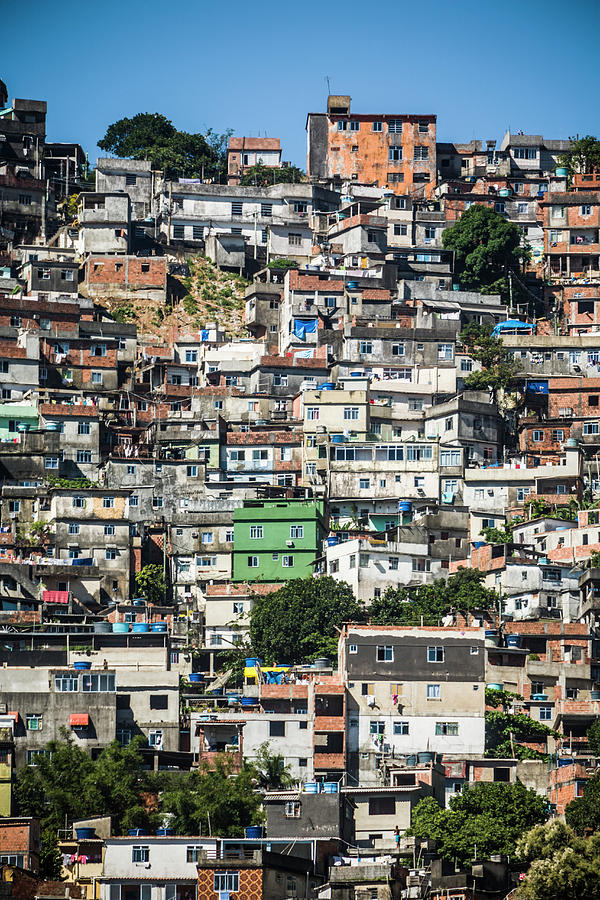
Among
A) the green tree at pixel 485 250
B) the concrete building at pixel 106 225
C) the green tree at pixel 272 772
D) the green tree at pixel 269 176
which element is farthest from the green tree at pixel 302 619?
the green tree at pixel 269 176

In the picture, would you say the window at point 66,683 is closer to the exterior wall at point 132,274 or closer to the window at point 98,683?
the window at point 98,683

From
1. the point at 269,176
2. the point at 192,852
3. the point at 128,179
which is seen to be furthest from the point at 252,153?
the point at 192,852

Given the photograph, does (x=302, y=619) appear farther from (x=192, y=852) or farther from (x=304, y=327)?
(x=304, y=327)

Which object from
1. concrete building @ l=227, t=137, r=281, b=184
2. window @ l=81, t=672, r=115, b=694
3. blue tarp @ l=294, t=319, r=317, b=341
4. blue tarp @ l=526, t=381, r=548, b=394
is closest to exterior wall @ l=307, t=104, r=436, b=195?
concrete building @ l=227, t=137, r=281, b=184

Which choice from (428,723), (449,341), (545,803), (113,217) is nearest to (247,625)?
(428,723)

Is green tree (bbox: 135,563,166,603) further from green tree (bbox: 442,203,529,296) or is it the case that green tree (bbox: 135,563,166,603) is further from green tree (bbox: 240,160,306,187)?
green tree (bbox: 240,160,306,187)

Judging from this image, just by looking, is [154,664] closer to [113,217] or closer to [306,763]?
[306,763]
